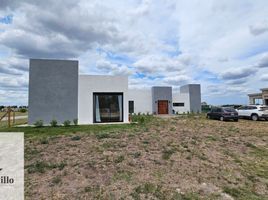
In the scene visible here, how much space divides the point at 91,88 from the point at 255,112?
16.9 meters

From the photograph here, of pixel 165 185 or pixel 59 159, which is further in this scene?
pixel 59 159

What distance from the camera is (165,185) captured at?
4449 millimetres

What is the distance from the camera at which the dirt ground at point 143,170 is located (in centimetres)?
414

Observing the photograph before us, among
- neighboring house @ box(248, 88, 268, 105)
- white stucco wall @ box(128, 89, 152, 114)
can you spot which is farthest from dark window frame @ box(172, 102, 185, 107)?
neighboring house @ box(248, 88, 268, 105)

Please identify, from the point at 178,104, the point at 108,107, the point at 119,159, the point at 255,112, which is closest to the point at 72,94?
the point at 108,107

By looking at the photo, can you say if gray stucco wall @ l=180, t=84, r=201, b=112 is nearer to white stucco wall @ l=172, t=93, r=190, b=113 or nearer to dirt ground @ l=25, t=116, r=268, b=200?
white stucco wall @ l=172, t=93, r=190, b=113

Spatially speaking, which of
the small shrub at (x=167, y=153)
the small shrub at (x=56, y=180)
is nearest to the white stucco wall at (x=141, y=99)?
the small shrub at (x=167, y=153)

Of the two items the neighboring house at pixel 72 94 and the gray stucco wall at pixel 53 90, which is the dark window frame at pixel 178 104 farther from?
the gray stucco wall at pixel 53 90

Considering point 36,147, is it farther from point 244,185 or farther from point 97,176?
point 244,185

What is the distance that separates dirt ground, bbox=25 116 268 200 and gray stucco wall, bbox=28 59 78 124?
7.62 m

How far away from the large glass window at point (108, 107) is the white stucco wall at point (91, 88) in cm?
37

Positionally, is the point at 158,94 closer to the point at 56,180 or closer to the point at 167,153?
the point at 167,153

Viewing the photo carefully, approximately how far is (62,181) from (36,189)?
0.55m

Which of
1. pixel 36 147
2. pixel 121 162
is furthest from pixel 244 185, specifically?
pixel 36 147
